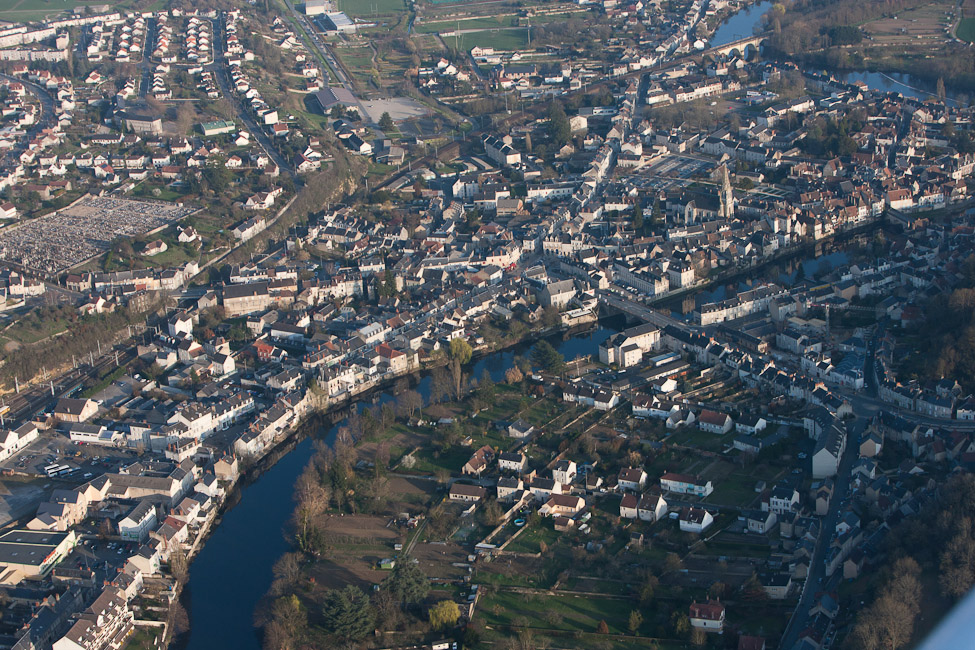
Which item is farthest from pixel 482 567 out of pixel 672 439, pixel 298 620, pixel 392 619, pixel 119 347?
pixel 119 347

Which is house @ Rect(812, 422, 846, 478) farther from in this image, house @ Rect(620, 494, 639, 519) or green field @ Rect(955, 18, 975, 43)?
green field @ Rect(955, 18, 975, 43)

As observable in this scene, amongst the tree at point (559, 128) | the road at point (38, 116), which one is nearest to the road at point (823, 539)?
the tree at point (559, 128)

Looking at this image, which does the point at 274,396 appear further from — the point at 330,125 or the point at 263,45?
the point at 263,45

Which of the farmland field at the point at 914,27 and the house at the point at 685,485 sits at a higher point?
the farmland field at the point at 914,27

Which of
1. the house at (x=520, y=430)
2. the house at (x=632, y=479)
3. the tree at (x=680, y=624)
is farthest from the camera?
the house at (x=520, y=430)

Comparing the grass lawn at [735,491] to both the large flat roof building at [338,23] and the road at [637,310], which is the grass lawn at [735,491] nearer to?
the road at [637,310]

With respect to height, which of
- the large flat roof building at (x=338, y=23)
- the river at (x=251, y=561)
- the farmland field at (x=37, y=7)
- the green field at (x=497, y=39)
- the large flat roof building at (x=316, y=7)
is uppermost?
the farmland field at (x=37, y=7)
